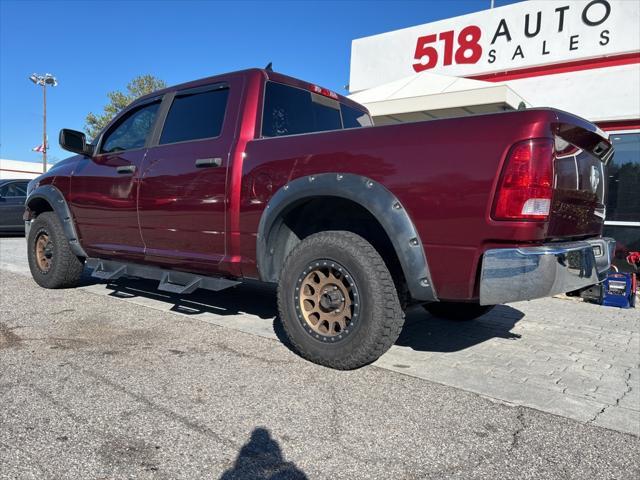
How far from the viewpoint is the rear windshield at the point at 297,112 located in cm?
397

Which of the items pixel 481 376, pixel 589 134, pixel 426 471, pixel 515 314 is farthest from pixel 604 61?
pixel 426 471

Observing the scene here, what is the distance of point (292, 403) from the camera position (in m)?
2.78

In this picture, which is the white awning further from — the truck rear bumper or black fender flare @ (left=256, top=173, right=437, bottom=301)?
the truck rear bumper

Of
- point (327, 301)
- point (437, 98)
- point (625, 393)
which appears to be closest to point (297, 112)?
point (327, 301)

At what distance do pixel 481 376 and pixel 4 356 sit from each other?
3309mm

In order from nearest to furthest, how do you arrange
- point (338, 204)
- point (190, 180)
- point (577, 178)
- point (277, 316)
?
point (577, 178)
point (338, 204)
point (190, 180)
point (277, 316)

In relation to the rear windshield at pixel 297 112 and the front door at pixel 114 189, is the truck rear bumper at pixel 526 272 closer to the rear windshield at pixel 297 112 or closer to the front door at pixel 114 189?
the rear windshield at pixel 297 112

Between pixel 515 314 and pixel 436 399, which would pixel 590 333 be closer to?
pixel 515 314

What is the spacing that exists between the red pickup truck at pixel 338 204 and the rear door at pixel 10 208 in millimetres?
9498

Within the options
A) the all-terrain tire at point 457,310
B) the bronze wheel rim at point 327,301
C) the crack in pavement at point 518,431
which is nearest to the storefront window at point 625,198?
the all-terrain tire at point 457,310

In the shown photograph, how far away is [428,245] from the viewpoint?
9.34 feet

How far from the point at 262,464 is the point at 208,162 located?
93.8 inches

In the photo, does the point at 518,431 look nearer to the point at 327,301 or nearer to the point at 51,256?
the point at 327,301

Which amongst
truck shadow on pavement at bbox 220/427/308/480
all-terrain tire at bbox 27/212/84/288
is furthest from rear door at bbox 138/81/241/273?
truck shadow on pavement at bbox 220/427/308/480
